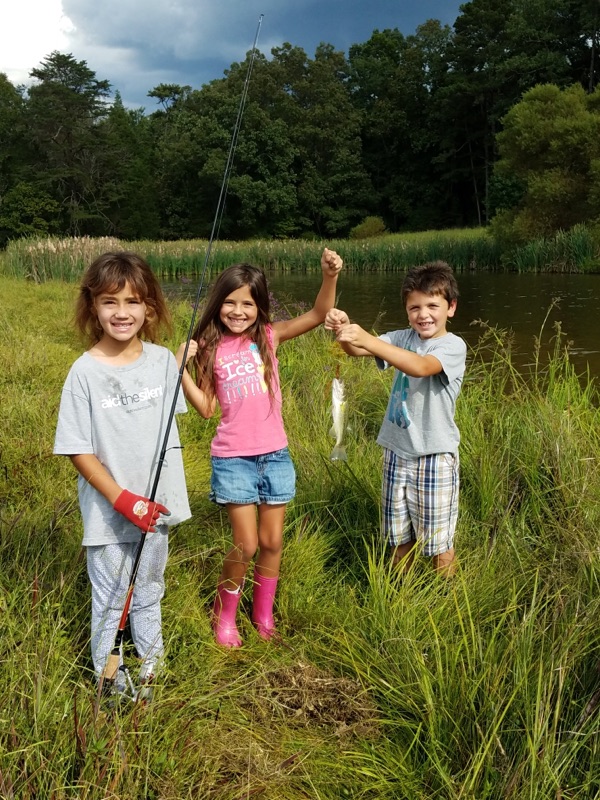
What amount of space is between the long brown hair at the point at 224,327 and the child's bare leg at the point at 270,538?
1.49 feet

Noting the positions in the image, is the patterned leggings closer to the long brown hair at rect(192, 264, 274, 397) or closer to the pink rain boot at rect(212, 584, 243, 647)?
the pink rain boot at rect(212, 584, 243, 647)

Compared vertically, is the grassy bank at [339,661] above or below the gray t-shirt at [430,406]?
below

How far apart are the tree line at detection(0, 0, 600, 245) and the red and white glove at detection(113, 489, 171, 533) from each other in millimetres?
44758

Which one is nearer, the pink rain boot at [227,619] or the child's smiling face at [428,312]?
the pink rain boot at [227,619]

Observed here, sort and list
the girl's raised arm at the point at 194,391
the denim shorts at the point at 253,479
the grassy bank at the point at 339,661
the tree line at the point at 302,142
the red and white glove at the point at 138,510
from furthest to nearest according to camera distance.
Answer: the tree line at the point at 302,142 < the denim shorts at the point at 253,479 < the girl's raised arm at the point at 194,391 < the red and white glove at the point at 138,510 < the grassy bank at the point at 339,661

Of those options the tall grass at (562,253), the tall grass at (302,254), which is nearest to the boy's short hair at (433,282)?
the tall grass at (302,254)

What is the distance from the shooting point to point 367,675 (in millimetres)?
2119

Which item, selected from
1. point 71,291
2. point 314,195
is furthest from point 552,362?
point 314,195

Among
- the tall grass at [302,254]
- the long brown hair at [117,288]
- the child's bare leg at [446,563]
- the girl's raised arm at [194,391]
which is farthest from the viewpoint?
the tall grass at [302,254]

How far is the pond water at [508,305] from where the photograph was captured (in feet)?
33.4

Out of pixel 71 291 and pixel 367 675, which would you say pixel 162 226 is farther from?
pixel 367 675

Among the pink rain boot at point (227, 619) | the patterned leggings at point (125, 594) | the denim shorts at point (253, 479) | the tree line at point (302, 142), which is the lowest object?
the pink rain boot at point (227, 619)

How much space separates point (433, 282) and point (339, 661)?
4.84ft

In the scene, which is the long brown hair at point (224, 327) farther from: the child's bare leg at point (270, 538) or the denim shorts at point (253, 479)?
the child's bare leg at point (270, 538)
